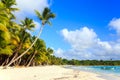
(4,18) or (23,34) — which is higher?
(23,34)

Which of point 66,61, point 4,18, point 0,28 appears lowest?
point 0,28

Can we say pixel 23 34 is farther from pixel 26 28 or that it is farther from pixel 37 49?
pixel 37 49

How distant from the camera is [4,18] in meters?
22.3

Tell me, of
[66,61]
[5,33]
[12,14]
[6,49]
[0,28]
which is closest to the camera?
[0,28]

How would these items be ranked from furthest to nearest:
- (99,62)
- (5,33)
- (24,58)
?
(99,62) < (24,58) < (5,33)

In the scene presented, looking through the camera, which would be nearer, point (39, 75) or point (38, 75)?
point (38, 75)

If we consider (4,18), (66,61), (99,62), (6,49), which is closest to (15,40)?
(6,49)

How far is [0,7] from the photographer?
71.9 ft

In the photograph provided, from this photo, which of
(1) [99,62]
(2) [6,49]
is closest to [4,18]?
(2) [6,49]

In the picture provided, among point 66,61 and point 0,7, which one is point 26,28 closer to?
point 0,7

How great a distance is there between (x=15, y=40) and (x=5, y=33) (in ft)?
50.3

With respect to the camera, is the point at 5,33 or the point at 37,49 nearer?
the point at 5,33

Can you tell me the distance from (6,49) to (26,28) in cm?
542

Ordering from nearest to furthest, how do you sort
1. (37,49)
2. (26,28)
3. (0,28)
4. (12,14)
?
1. (0,28)
2. (12,14)
3. (26,28)
4. (37,49)
